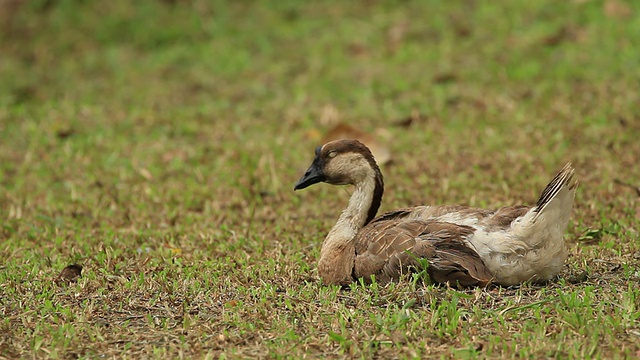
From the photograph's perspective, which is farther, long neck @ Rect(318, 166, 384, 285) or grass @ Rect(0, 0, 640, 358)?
long neck @ Rect(318, 166, 384, 285)

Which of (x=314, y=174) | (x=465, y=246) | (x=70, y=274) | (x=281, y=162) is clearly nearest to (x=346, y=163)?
(x=314, y=174)

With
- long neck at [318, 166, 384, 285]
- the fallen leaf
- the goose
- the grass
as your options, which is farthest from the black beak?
the fallen leaf

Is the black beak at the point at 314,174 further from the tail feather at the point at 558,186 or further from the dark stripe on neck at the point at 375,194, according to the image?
the tail feather at the point at 558,186

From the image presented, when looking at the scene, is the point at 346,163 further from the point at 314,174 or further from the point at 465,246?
the point at 465,246

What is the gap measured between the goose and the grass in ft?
0.42

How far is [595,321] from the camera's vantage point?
394 cm

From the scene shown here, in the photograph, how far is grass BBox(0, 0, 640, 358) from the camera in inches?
160

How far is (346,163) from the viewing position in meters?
5.04

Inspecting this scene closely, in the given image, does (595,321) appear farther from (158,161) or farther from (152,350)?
(158,161)

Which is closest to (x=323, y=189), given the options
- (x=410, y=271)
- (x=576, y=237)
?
(x=576, y=237)

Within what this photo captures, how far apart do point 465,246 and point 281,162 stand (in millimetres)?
3238

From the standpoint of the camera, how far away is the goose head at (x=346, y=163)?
504 cm

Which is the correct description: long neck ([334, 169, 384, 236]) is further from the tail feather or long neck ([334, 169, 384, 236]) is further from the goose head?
the tail feather

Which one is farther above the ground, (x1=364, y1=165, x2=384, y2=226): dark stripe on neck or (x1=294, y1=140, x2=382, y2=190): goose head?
(x1=294, y1=140, x2=382, y2=190): goose head
